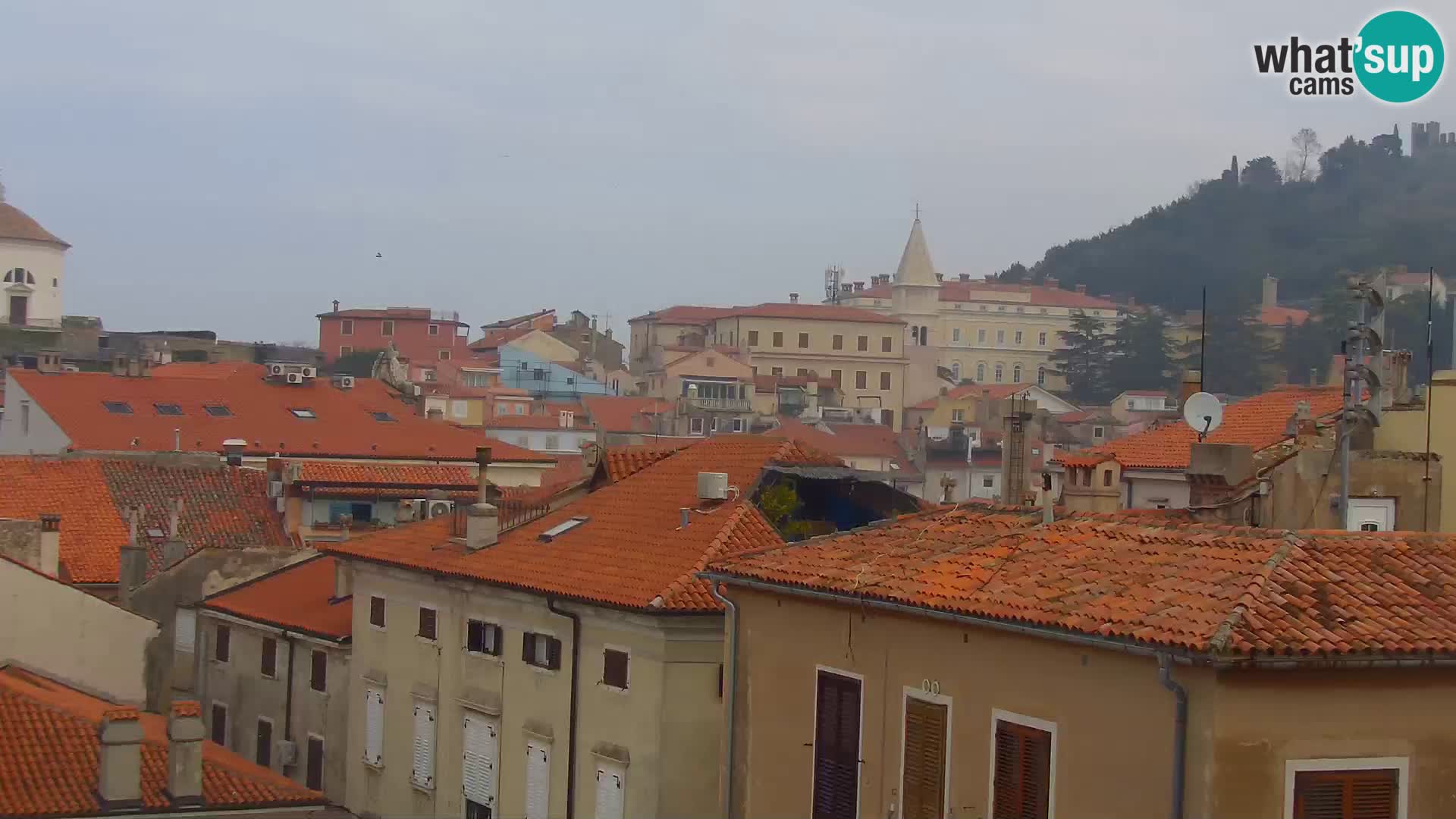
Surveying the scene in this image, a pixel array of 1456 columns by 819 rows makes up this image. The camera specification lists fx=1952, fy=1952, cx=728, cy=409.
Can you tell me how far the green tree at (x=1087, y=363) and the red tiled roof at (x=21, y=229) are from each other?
65088 mm

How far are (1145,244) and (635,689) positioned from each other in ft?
496

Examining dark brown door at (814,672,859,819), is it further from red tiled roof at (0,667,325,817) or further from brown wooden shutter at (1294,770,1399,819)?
red tiled roof at (0,667,325,817)

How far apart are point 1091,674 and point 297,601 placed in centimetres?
2017

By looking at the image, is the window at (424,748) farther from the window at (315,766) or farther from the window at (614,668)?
the window at (614,668)

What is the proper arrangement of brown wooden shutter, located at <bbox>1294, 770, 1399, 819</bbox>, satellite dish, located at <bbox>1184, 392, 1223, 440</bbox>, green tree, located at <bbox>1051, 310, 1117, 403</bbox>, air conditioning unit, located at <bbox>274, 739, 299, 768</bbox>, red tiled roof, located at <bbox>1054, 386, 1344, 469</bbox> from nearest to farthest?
brown wooden shutter, located at <bbox>1294, 770, 1399, 819</bbox> → satellite dish, located at <bbox>1184, 392, 1223, 440</bbox> → air conditioning unit, located at <bbox>274, 739, 299, 768</bbox> → red tiled roof, located at <bbox>1054, 386, 1344, 469</bbox> → green tree, located at <bbox>1051, 310, 1117, 403</bbox>

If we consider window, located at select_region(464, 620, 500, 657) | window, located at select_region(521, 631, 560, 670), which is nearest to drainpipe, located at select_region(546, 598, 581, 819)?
window, located at select_region(521, 631, 560, 670)

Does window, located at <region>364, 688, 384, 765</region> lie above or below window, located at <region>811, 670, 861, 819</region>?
below

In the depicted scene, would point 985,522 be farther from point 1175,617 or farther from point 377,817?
point 377,817

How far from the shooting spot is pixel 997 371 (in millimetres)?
141875

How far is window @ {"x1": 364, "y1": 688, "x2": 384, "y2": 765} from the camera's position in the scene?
957 inches

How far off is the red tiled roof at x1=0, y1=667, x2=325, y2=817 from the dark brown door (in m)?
5.67

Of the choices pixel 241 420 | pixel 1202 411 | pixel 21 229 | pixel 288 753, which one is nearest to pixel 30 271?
pixel 21 229

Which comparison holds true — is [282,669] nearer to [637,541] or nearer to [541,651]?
[541,651]

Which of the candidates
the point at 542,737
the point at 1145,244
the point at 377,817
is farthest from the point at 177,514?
the point at 1145,244
